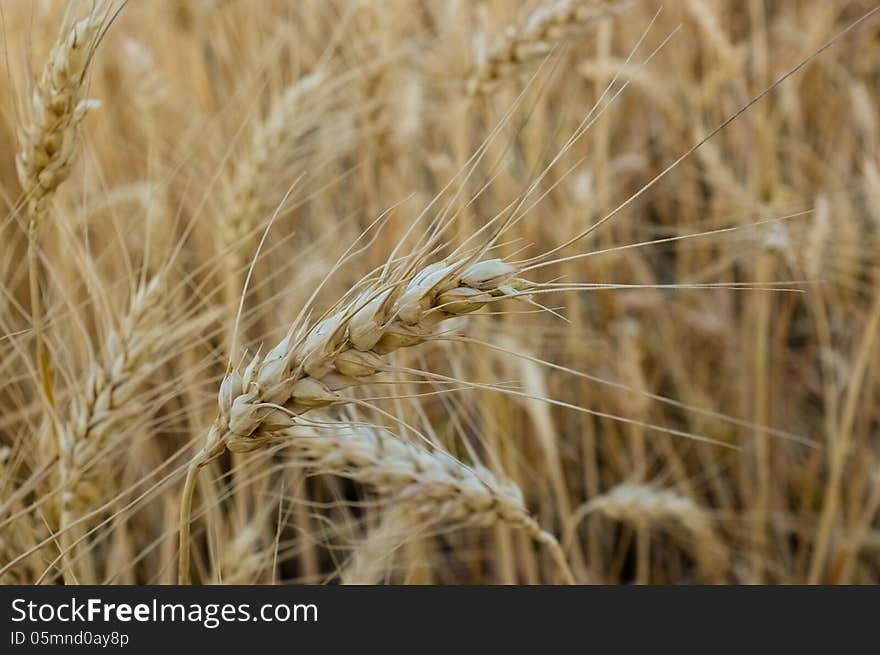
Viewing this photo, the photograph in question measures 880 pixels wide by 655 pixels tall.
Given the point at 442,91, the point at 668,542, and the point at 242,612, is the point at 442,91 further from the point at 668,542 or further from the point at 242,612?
the point at 242,612

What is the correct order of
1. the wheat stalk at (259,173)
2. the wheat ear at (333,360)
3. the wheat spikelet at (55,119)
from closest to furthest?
the wheat ear at (333,360) < the wheat spikelet at (55,119) < the wheat stalk at (259,173)

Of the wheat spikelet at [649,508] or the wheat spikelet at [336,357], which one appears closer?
the wheat spikelet at [336,357]

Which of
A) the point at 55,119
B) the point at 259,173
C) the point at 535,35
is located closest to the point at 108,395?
the point at 55,119

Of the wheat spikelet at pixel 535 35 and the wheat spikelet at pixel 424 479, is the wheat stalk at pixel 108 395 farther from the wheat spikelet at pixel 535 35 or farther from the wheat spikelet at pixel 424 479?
the wheat spikelet at pixel 535 35

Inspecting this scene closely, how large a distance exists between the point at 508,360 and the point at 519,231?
25 centimetres

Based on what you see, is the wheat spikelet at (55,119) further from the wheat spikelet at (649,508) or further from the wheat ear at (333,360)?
the wheat spikelet at (649,508)

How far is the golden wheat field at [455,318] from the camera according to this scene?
28.9 inches

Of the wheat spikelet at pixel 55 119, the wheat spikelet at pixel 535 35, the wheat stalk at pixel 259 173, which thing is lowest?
the wheat spikelet at pixel 55 119

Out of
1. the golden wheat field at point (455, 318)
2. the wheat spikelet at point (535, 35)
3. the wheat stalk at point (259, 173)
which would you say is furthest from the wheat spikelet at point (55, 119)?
the wheat spikelet at point (535, 35)

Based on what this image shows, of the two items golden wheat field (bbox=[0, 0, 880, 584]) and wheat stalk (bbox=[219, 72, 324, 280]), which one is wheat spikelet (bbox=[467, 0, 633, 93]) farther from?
wheat stalk (bbox=[219, 72, 324, 280])

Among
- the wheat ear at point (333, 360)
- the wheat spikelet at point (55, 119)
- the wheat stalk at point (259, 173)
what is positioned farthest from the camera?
the wheat stalk at point (259, 173)

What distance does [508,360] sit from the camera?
122 centimetres

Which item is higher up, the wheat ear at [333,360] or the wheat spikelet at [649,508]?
the wheat ear at [333,360]

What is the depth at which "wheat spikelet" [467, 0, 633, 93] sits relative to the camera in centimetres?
94
